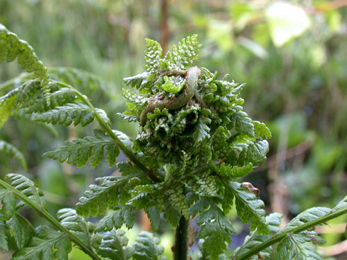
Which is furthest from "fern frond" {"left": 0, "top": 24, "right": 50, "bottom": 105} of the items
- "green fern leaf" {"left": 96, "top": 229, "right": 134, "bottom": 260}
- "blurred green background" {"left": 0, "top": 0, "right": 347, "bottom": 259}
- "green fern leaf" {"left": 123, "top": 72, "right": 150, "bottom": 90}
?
"blurred green background" {"left": 0, "top": 0, "right": 347, "bottom": 259}

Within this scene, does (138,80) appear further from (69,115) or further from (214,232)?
(214,232)

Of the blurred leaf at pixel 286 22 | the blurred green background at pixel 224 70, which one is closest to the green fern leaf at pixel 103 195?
the blurred leaf at pixel 286 22

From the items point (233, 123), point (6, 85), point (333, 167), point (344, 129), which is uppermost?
point (6, 85)

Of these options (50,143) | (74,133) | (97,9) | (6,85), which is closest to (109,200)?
(6,85)

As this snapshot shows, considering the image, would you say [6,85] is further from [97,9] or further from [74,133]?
[97,9]

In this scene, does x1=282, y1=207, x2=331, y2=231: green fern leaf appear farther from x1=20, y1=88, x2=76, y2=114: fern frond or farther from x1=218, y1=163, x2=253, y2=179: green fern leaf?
x1=20, y1=88, x2=76, y2=114: fern frond
